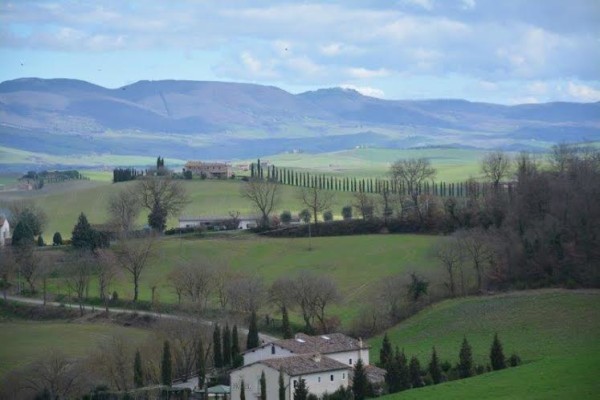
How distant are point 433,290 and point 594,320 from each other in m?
13.7

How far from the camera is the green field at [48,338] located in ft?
201

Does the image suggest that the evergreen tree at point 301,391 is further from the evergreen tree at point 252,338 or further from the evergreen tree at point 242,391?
the evergreen tree at point 252,338

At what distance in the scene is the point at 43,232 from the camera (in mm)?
114125

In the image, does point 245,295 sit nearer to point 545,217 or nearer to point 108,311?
point 108,311

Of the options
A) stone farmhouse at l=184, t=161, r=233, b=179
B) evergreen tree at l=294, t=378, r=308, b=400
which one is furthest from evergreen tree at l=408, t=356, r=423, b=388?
stone farmhouse at l=184, t=161, r=233, b=179

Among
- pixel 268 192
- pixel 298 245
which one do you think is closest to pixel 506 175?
pixel 268 192

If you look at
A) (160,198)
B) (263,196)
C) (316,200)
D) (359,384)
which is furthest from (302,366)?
(160,198)

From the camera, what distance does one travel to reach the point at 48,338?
6725cm

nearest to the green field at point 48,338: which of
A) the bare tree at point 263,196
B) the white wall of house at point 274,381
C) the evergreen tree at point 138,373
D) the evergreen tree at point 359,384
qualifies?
the evergreen tree at point 138,373

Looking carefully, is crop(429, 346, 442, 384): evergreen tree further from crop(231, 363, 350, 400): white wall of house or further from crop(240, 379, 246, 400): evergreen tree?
crop(240, 379, 246, 400): evergreen tree

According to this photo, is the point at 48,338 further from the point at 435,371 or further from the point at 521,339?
the point at 521,339

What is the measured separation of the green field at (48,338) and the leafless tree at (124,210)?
28.8m

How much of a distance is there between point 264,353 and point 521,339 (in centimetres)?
1287

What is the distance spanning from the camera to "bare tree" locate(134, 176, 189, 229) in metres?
107
